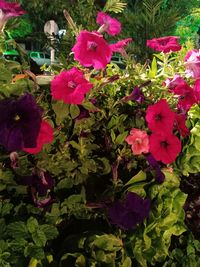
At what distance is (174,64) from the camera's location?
261 centimetres

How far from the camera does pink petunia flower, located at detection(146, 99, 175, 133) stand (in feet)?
6.10

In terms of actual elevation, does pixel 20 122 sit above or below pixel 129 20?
above

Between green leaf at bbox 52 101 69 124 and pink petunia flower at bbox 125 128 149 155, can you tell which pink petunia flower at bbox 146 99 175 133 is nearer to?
pink petunia flower at bbox 125 128 149 155

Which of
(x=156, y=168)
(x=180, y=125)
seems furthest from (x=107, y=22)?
(x=156, y=168)

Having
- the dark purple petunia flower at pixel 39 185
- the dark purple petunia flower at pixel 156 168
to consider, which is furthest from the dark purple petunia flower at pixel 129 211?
the dark purple petunia flower at pixel 39 185

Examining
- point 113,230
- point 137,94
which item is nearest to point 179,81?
point 137,94

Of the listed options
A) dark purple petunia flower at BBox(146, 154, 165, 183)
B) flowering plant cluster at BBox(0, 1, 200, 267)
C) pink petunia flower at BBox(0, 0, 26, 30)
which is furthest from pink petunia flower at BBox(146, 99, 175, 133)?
pink petunia flower at BBox(0, 0, 26, 30)

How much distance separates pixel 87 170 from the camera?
1.76 m

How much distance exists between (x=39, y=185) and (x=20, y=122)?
240 mm

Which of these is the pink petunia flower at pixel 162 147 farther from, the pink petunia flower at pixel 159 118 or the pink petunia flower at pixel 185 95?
the pink petunia flower at pixel 185 95

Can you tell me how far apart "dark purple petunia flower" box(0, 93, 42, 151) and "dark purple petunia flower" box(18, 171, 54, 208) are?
16cm

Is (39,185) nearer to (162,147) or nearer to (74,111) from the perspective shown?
(74,111)

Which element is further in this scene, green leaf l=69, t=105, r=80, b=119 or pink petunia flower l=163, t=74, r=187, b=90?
pink petunia flower l=163, t=74, r=187, b=90

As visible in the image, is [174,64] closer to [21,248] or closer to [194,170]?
[194,170]
